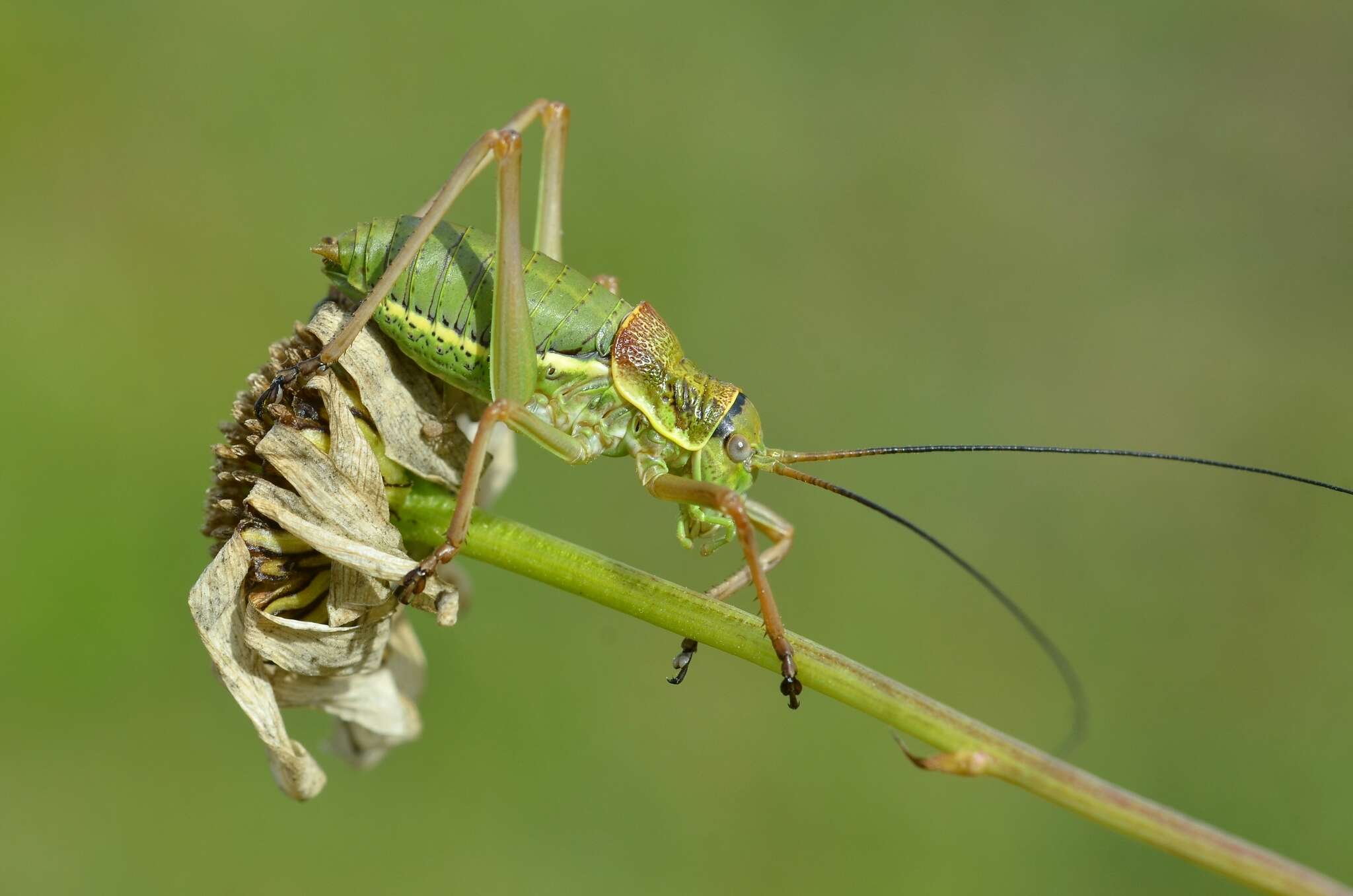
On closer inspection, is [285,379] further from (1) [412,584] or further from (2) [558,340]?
(2) [558,340]

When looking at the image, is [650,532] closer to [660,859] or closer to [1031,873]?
[660,859]

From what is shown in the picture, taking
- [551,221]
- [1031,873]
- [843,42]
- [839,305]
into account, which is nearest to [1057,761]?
[551,221]

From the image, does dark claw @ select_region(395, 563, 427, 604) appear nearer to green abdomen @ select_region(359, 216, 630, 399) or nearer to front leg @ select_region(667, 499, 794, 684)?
green abdomen @ select_region(359, 216, 630, 399)

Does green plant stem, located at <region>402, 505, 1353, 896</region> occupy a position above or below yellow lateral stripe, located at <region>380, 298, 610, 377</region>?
below

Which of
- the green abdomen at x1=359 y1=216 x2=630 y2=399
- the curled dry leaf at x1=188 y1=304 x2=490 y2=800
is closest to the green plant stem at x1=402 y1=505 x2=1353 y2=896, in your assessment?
the curled dry leaf at x1=188 y1=304 x2=490 y2=800

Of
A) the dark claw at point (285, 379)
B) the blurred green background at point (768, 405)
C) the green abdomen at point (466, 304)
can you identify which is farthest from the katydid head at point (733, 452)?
the blurred green background at point (768, 405)

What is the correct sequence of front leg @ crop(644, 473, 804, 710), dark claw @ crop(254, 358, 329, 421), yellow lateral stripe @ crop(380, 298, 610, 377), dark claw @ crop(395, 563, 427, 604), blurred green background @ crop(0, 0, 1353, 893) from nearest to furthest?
1. front leg @ crop(644, 473, 804, 710)
2. dark claw @ crop(395, 563, 427, 604)
3. dark claw @ crop(254, 358, 329, 421)
4. yellow lateral stripe @ crop(380, 298, 610, 377)
5. blurred green background @ crop(0, 0, 1353, 893)

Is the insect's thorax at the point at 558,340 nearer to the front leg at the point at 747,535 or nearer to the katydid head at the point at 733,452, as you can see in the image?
the katydid head at the point at 733,452
